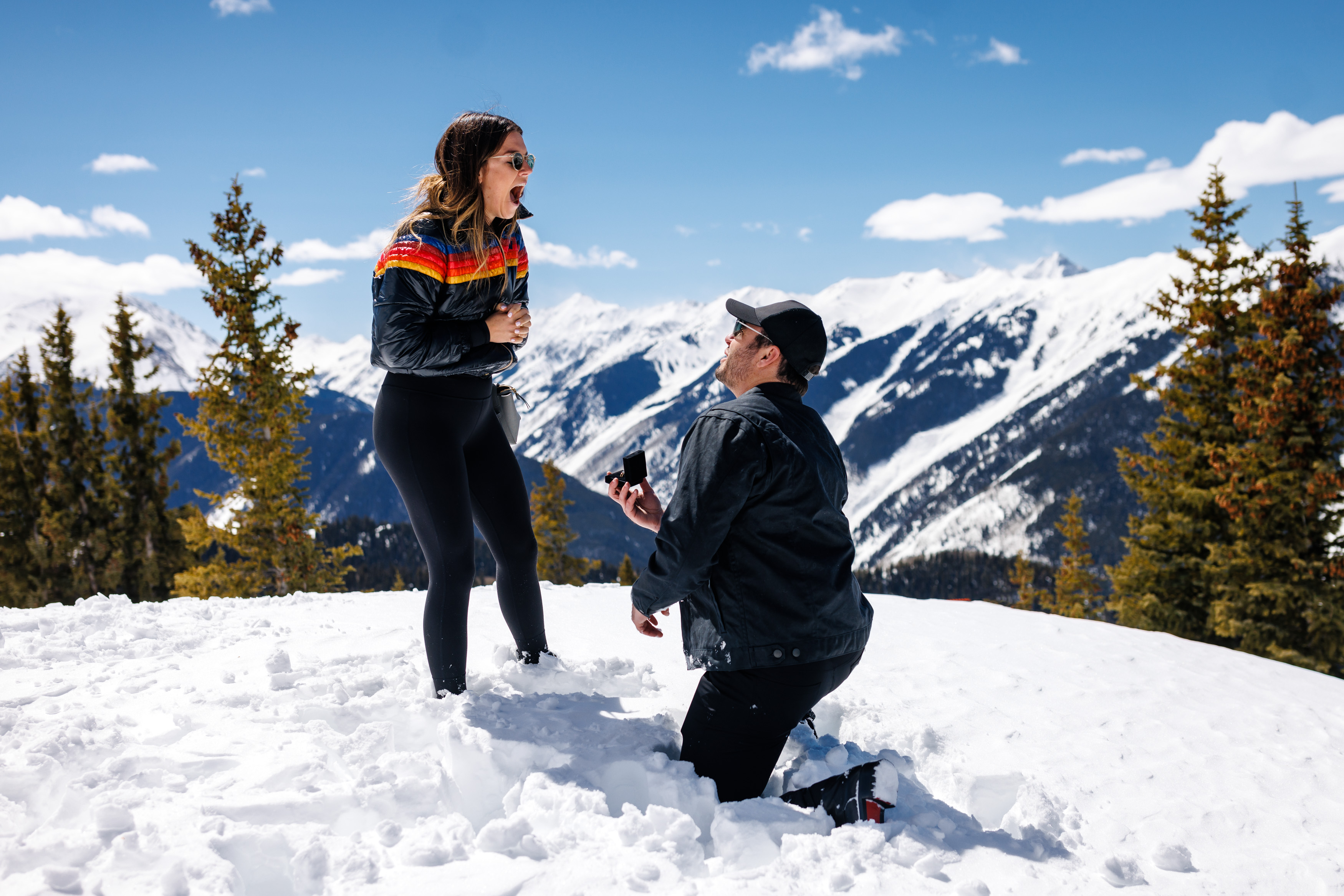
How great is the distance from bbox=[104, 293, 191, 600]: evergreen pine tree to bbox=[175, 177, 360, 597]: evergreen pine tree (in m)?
12.6

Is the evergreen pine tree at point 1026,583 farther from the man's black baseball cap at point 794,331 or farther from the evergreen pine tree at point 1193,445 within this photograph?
the man's black baseball cap at point 794,331

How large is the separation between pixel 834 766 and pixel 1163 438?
2092 cm

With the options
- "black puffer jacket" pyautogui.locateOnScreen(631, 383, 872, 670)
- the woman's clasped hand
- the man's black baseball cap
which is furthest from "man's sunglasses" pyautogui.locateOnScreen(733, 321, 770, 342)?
the woman's clasped hand

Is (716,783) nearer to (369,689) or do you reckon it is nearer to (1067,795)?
(1067,795)

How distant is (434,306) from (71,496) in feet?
115

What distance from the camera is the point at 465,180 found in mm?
3389

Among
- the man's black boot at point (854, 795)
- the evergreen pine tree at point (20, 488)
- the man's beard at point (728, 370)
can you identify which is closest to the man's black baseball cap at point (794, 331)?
the man's beard at point (728, 370)

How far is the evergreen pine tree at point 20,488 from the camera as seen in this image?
29.8 metres

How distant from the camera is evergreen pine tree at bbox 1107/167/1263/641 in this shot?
1922 centimetres

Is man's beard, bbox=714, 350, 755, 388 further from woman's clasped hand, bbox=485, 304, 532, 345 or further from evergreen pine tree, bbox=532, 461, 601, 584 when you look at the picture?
evergreen pine tree, bbox=532, 461, 601, 584

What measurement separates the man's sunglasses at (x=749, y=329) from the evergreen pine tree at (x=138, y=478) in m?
33.2

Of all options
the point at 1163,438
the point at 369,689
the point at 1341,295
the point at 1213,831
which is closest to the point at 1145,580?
the point at 1163,438

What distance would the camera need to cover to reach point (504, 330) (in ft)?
11.3

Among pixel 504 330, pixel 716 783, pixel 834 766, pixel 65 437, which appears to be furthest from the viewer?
pixel 65 437
